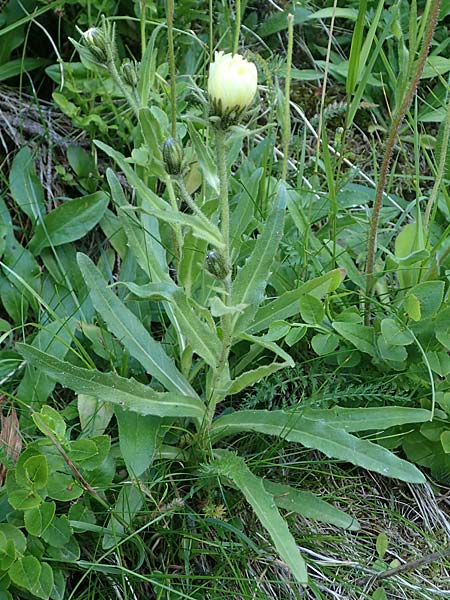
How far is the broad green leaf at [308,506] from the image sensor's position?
1.72m

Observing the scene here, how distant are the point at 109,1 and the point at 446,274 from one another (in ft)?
5.09

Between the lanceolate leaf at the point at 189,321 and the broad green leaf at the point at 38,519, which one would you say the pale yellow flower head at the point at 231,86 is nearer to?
the lanceolate leaf at the point at 189,321

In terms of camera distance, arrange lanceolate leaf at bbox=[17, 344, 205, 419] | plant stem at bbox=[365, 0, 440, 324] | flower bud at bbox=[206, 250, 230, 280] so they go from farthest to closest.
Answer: lanceolate leaf at bbox=[17, 344, 205, 419] < plant stem at bbox=[365, 0, 440, 324] < flower bud at bbox=[206, 250, 230, 280]

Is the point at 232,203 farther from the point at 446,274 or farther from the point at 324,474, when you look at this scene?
Result: the point at 324,474

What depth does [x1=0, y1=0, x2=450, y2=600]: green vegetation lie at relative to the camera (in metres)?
1.60

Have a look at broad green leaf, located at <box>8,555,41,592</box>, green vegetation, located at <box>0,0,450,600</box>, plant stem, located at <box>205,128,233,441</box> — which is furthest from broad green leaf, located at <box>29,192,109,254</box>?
broad green leaf, located at <box>8,555,41,592</box>

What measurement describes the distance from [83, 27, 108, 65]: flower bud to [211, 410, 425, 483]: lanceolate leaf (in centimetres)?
95

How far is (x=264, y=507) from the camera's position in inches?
63.4

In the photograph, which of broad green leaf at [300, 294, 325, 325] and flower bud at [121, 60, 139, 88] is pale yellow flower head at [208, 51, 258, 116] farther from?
broad green leaf at [300, 294, 325, 325]

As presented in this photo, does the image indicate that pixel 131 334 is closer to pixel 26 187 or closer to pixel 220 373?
pixel 220 373

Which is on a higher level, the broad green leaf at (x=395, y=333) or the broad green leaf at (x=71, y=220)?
the broad green leaf at (x=395, y=333)

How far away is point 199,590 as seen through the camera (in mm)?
1675

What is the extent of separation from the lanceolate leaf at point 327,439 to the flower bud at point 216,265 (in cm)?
45

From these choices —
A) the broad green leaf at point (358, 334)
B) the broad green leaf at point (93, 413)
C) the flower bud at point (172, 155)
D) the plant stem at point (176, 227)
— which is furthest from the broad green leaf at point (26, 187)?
the broad green leaf at point (358, 334)
